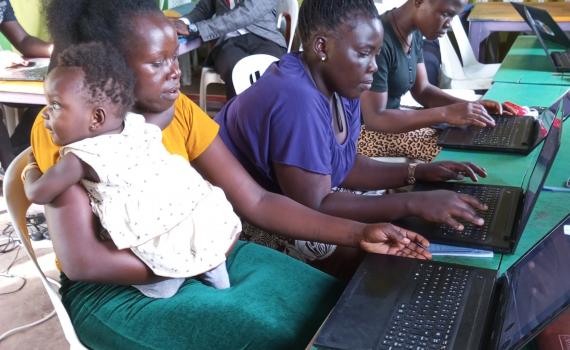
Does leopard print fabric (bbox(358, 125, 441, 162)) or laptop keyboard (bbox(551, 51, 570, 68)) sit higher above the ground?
laptop keyboard (bbox(551, 51, 570, 68))

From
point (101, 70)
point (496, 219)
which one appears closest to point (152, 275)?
point (101, 70)

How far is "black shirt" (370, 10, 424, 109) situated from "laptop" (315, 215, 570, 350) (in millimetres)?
1259

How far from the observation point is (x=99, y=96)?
44.2 inches

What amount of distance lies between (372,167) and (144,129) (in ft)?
2.94

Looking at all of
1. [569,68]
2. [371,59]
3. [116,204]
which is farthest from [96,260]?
[569,68]

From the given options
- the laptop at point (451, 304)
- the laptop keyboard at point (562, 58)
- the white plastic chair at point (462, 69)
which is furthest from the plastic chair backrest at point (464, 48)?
the laptop at point (451, 304)

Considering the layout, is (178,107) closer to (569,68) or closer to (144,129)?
(144,129)

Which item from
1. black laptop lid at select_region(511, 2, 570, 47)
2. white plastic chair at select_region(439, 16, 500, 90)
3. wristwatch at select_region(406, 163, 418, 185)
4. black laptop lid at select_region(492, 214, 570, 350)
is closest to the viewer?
black laptop lid at select_region(492, 214, 570, 350)

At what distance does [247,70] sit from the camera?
2.80 meters

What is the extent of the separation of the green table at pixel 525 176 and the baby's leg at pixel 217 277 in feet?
1.52

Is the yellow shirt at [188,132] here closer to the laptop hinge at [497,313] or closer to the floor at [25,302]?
the laptop hinge at [497,313]

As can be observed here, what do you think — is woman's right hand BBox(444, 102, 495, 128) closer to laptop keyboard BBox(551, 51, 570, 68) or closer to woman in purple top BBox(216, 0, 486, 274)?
woman in purple top BBox(216, 0, 486, 274)

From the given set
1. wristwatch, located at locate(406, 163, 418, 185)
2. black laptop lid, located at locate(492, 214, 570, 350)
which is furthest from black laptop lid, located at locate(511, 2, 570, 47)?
black laptop lid, located at locate(492, 214, 570, 350)

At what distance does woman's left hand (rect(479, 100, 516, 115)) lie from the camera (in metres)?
2.16
